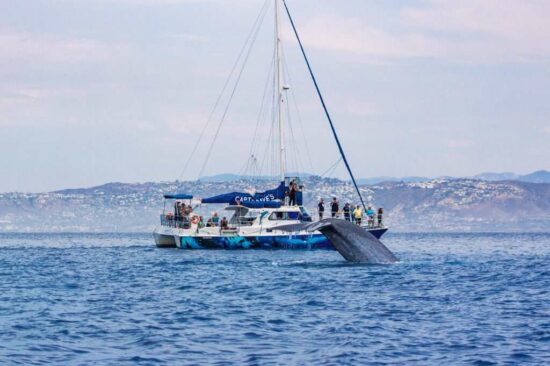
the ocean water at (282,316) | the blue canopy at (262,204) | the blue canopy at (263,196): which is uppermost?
the blue canopy at (263,196)

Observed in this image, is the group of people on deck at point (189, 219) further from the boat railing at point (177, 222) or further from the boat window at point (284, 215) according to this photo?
the boat window at point (284, 215)

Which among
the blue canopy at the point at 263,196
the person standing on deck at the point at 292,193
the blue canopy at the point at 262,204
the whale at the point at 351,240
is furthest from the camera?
the blue canopy at the point at 263,196

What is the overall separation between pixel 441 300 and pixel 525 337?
24.7 feet

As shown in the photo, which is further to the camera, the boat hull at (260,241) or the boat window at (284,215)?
the boat window at (284,215)

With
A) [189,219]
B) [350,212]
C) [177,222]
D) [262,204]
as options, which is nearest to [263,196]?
[262,204]

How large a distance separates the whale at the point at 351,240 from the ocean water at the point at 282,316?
81 cm

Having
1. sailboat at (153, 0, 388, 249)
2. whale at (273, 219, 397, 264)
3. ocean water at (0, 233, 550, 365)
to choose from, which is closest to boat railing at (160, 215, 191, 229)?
sailboat at (153, 0, 388, 249)

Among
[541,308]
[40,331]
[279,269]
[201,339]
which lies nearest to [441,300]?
[541,308]

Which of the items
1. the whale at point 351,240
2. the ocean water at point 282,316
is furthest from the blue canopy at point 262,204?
the whale at point 351,240

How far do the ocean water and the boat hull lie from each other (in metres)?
18.4

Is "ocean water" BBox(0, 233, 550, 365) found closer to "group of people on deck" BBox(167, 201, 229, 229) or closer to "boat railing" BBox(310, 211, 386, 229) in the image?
"boat railing" BBox(310, 211, 386, 229)

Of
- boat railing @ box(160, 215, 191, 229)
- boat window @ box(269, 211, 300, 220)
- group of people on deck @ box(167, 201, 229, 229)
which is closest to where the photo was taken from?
boat window @ box(269, 211, 300, 220)

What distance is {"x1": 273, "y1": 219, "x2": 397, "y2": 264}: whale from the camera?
3540 cm

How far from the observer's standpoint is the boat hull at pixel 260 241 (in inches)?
2501
